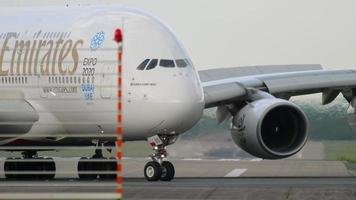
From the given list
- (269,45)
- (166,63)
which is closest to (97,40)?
(166,63)

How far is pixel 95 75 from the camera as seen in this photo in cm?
2722

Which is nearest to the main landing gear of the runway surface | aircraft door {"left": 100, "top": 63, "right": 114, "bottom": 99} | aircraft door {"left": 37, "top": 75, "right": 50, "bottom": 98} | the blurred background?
the runway surface

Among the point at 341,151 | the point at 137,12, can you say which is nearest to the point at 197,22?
the point at 341,151

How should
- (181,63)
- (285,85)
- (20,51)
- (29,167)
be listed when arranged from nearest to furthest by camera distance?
(181,63) < (20,51) < (29,167) < (285,85)

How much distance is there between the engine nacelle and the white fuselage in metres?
2.56

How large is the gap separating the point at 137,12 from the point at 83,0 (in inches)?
255

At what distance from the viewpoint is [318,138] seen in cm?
3781

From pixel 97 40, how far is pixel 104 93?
110cm

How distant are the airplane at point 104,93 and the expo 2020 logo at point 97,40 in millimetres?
25

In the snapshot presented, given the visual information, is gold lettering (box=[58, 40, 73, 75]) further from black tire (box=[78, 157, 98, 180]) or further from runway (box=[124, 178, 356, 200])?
runway (box=[124, 178, 356, 200])

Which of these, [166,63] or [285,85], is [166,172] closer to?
[166,63]

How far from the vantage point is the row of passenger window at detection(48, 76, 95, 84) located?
27.3 metres

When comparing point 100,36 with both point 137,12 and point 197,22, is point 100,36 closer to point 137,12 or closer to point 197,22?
point 137,12

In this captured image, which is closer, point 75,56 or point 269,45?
point 75,56
